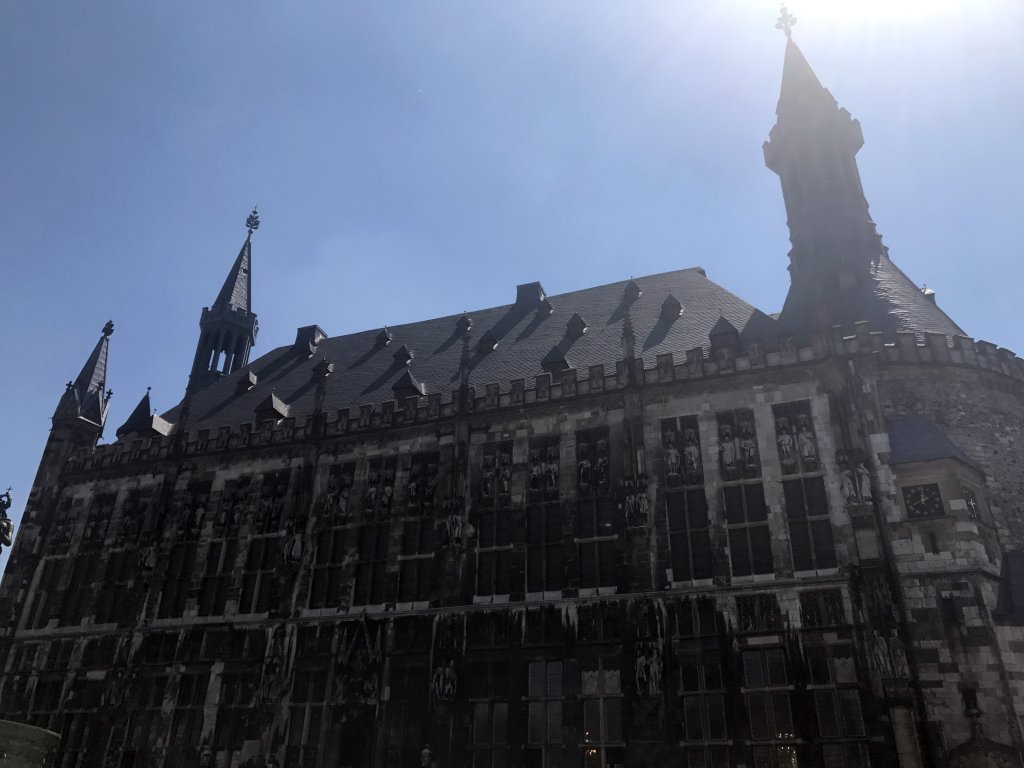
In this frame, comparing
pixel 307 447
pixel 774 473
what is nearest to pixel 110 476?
pixel 307 447

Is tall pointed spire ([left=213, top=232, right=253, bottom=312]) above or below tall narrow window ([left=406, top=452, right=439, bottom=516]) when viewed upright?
above

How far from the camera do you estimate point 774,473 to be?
23188 mm

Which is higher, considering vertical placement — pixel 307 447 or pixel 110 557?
pixel 307 447

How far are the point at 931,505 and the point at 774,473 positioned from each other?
3.95 metres

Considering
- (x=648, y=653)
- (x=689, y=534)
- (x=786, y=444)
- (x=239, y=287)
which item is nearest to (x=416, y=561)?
(x=648, y=653)

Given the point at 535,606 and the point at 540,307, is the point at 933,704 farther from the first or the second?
the point at 540,307

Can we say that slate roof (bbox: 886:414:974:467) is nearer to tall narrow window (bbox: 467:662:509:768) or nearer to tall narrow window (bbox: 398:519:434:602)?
tall narrow window (bbox: 467:662:509:768)

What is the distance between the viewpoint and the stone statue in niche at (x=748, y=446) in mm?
23625

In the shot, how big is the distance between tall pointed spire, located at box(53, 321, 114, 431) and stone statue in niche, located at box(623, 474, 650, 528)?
23.4 metres

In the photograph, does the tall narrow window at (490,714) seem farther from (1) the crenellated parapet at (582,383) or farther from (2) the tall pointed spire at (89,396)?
(2) the tall pointed spire at (89,396)

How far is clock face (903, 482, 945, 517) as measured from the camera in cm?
2144

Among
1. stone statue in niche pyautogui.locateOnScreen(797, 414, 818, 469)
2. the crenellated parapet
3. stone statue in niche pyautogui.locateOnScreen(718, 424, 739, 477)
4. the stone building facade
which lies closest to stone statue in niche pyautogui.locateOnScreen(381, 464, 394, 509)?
the stone building facade

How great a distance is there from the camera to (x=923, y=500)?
2164 centimetres

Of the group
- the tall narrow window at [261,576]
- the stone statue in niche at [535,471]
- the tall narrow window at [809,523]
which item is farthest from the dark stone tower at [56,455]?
the tall narrow window at [809,523]
